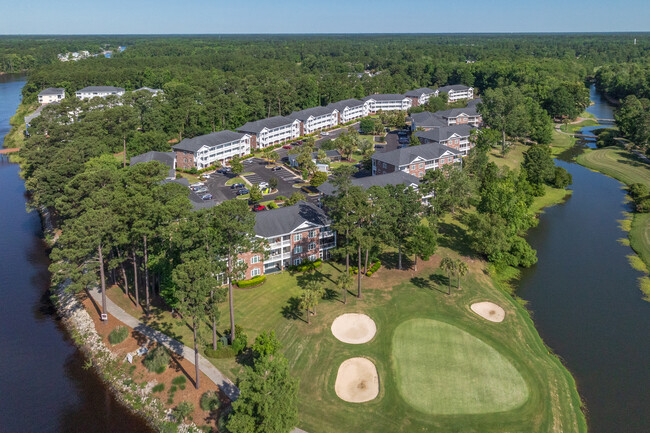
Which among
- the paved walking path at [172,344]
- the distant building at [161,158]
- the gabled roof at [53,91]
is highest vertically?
the gabled roof at [53,91]

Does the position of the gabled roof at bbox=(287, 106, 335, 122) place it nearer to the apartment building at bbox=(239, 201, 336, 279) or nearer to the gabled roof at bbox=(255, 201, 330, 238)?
the gabled roof at bbox=(255, 201, 330, 238)

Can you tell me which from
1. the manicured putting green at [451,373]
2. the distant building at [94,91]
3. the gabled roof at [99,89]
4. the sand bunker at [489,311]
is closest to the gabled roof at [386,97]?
the distant building at [94,91]

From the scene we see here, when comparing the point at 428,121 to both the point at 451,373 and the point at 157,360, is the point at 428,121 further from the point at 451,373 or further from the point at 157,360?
the point at 157,360

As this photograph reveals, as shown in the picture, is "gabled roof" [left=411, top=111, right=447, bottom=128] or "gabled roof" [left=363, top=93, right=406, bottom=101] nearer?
"gabled roof" [left=411, top=111, right=447, bottom=128]

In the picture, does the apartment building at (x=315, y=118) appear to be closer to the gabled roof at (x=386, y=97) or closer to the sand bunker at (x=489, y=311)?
the gabled roof at (x=386, y=97)

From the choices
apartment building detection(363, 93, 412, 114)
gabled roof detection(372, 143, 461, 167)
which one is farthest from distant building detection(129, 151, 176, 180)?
apartment building detection(363, 93, 412, 114)

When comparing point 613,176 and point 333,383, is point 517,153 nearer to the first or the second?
point 613,176
